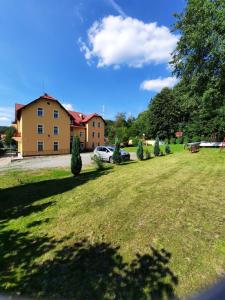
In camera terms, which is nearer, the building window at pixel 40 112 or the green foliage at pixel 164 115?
the building window at pixel 40 112

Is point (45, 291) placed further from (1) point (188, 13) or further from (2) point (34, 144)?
(2) point (34, 144)

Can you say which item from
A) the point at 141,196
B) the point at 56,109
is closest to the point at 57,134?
the point at 56,109

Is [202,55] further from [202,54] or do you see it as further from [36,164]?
[36,164]

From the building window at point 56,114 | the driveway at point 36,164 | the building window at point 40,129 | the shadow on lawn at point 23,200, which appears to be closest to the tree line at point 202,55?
the driveway at point 36,164

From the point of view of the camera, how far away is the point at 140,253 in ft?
13.2

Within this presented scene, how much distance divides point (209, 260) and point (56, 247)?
3063 mm

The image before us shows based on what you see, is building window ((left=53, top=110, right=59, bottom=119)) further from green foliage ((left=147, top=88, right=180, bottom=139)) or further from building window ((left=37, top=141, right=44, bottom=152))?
green foliage ((left=147, top=88, right=180, bottom=139))

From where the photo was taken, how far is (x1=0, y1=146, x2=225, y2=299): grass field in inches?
131

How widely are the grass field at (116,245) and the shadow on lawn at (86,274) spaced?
0.05ft

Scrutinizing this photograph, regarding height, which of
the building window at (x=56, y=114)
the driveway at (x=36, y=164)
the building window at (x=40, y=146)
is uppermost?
the building window at (x=56, y=114)

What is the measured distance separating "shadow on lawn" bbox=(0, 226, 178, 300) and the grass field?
2 centimetres

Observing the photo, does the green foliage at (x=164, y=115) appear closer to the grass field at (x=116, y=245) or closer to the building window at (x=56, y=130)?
the building window at (x=56, y=130)

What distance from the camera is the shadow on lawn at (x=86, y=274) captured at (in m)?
3.20

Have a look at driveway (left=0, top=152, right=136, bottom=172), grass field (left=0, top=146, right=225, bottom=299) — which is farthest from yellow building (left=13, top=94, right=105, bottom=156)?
grass field (left=0, top=146, right=225, bottom=299)
